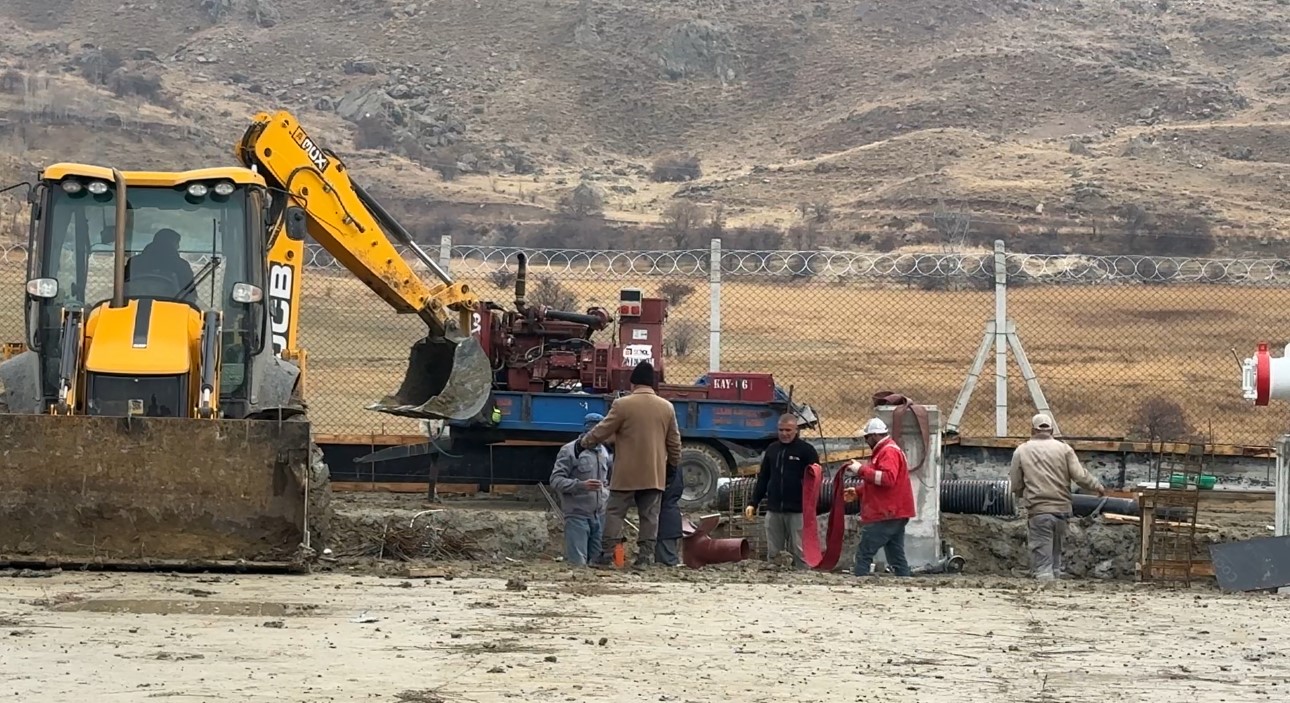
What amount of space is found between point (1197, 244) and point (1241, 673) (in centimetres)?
5021

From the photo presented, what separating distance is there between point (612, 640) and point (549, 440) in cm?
965

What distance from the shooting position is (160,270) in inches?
543

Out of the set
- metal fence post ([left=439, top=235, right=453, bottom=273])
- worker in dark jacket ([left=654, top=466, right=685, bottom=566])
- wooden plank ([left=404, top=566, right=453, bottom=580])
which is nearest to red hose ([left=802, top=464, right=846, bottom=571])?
worker in dark jacket ([left=654, top=466, right=685, bottom=566])

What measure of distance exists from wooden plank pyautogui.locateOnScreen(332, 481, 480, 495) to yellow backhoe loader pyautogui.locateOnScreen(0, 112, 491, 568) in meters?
3.43

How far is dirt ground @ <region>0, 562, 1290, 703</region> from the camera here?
8.67m

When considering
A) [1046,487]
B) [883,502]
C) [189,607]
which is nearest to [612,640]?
[189,607]

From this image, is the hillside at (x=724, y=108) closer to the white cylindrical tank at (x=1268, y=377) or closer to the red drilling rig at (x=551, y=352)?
the red drilling rig at (x=551, y=352)

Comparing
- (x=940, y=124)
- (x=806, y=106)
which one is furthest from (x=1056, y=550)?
(x=806, y=106)

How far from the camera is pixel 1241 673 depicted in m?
9.61

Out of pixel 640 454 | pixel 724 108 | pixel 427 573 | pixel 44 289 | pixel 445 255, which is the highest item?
pixel 724 108

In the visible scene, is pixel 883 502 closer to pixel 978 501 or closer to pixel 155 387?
pixel 978 501

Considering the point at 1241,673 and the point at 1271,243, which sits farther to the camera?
the point at 1271,243

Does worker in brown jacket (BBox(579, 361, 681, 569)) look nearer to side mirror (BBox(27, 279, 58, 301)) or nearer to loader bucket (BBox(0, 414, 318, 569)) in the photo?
loader bucket (BBox(0, 414, 318, 569))

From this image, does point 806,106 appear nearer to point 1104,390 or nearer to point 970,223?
point 970,223
